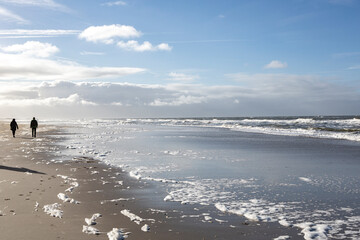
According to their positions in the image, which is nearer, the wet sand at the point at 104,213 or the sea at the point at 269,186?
the wet sand at the point at 104,213

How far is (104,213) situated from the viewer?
700cm

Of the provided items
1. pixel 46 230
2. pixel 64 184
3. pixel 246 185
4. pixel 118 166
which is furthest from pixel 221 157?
pixel 46 230

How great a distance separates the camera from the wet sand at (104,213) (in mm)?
5781

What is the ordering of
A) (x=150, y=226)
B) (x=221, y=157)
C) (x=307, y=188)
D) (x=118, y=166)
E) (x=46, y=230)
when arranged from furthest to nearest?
(x=221, y=157), (x=118, y=166), (x=307, y=188), (x=150, y=226), (x=46, y=230)

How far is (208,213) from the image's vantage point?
7.08 m

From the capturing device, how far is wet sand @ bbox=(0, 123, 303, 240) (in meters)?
5.78

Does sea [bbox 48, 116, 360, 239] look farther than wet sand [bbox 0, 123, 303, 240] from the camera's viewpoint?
Yes

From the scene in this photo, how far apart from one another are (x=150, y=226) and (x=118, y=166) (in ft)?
25.4

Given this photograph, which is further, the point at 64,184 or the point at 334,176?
the point at 334,176

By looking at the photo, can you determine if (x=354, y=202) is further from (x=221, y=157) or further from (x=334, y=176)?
(x=221, y=157)

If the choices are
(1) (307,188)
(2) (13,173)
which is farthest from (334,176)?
(2) (13,173)

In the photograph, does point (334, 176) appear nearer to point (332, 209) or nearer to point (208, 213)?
point (332, 209)

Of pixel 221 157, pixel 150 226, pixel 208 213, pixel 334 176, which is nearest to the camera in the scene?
pixel 150 226

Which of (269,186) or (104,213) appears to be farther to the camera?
(269,186)
